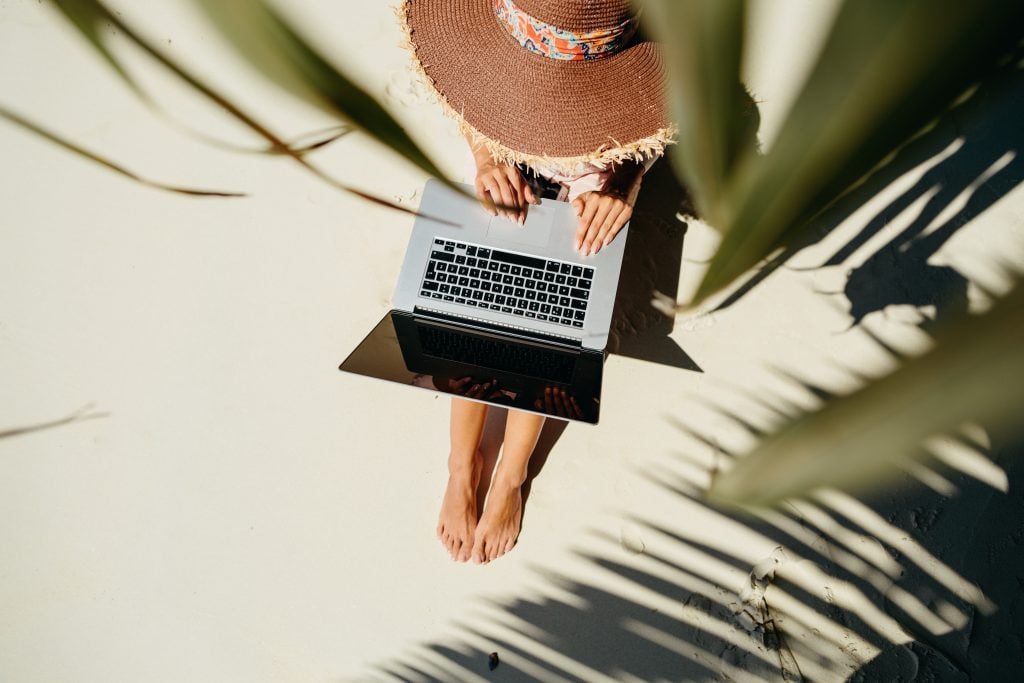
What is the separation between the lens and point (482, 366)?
3.77ft

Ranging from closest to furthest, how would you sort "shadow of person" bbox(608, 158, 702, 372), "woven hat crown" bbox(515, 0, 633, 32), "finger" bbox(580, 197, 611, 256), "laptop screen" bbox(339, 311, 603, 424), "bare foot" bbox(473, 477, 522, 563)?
1. "woven hat crown" bbox(515, 0, 633, 32)
2. "laptop screen" bbox(339, 311, 603, 424)
3. "finger" bbox(580, 197, 611, 256)
4. "bare foot" bbox(473, 477, 522, 563)
5. "shadow of person" bbox(608, 158, 702, 372)

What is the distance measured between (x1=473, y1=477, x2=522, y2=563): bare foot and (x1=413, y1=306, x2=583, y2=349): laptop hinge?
336 millimetres

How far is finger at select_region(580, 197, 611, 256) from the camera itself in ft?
3.94

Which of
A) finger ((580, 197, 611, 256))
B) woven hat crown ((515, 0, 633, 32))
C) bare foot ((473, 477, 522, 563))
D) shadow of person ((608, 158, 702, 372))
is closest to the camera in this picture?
woven hat crown ((515, 0, 633, 32))

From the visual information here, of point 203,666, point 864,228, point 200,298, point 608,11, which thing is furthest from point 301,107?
point 864,228

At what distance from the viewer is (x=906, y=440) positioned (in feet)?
4.40

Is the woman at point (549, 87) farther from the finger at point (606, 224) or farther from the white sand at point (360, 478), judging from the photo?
the white sand at point (360, 478)

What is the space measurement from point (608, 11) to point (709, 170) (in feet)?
2.25

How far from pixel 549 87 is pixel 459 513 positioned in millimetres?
850

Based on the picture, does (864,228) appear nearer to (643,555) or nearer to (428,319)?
(643,555)

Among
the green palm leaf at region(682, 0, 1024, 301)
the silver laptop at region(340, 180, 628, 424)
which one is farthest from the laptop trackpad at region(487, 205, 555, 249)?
the green palm leaf at region(682, 0, 1024, 301)

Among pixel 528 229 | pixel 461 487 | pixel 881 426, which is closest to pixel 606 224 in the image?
pixel 528 229

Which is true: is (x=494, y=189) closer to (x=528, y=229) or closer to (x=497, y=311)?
(x=528, y=229)

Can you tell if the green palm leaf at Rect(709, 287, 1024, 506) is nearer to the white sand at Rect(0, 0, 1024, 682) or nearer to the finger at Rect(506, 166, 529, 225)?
the white sand at Rect(0, 0, 1024, 682)
